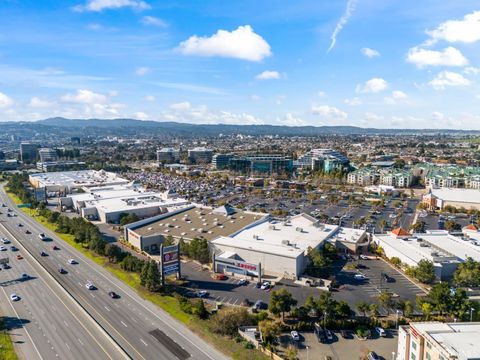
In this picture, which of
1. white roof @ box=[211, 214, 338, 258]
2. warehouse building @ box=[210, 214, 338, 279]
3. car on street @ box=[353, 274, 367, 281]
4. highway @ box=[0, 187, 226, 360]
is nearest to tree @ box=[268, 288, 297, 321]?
highway @ box=[0, 187, 226, 360]

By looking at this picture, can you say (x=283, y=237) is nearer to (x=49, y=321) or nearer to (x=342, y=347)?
(x=342, y=347)

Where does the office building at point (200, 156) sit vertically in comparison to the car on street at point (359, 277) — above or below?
above

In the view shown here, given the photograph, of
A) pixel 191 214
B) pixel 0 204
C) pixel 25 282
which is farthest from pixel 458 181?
pixel 0 204

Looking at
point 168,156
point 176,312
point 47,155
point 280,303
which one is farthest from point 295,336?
point 47,155

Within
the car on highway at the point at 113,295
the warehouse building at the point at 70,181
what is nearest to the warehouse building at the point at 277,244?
the car on highway at the point at 113,295

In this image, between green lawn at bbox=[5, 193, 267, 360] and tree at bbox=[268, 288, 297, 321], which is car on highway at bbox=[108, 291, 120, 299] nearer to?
green lawn at bbox=[5, 193, 267, 360]

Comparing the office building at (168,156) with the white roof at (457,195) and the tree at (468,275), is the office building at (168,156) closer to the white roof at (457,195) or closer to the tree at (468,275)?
the white roof at (457,195)
